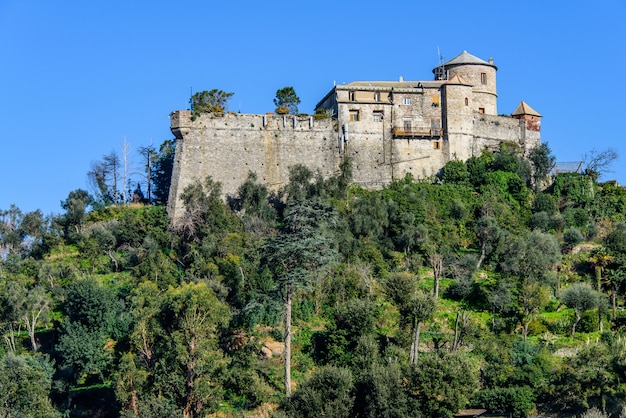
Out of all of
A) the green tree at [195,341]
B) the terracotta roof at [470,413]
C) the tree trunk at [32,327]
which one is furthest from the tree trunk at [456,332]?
the tree trunk at [32,327]

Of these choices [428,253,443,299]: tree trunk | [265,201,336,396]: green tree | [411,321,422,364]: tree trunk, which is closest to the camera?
[411,321,422,364]: tree trunk

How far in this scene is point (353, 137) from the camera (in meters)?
65.2

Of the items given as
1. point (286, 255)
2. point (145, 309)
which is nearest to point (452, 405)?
point (286, 255)

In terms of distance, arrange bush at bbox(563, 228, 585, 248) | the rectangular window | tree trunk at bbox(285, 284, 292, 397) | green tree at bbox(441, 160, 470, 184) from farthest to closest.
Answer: the rectangular window
green tree at bbox(441, 160, 470, 184)
bush at bbox(563, 228, 585, 248)
tree trunk at bbox(285, 284, 292, 397)

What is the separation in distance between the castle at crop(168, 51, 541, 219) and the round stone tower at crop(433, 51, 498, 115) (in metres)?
0.78

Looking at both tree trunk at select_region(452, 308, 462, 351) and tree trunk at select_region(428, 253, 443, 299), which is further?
tree trunk at select_region(428, 253, 443, 299)

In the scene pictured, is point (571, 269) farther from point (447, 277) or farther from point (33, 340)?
point (33, 340)

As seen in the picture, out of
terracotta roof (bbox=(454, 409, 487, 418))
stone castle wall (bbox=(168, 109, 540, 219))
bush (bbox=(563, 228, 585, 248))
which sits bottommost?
terracotta roof (bbox=(454, 409, 487, 418))

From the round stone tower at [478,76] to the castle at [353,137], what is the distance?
2.55ft

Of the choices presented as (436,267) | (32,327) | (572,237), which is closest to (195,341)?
(32,327)

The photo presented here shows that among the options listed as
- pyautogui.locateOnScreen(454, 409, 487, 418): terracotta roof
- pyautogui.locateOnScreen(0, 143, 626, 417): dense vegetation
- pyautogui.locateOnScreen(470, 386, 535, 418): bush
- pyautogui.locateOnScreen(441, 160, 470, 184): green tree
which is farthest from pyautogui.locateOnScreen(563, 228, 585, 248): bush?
pyautogui.locateOnScreen(454, 409, 487, 418): terracotta roof

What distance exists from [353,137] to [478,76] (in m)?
10.7

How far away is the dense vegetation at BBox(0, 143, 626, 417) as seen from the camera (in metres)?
42.9

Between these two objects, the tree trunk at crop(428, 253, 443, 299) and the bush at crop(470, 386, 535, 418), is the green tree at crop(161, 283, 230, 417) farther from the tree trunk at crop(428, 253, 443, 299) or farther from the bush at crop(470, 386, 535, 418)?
the tree trunk at crop(428, 253, 443, 299)
